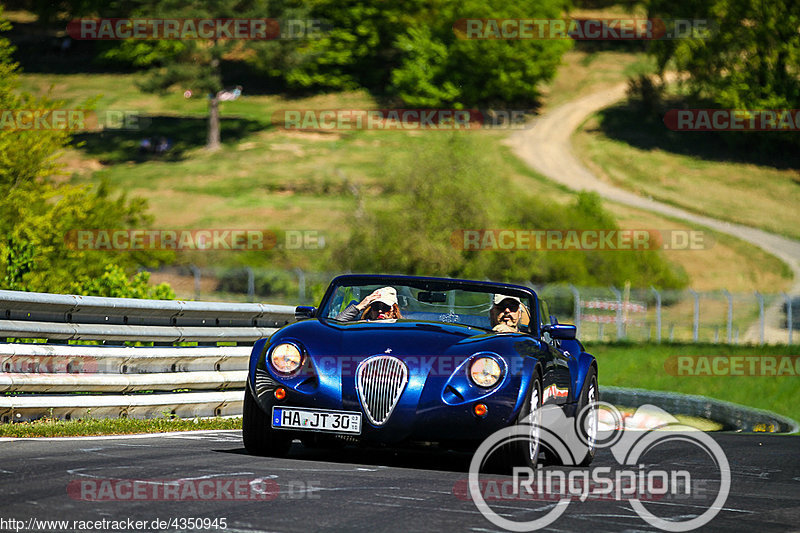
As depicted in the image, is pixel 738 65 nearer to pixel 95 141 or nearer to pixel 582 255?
pixel 582 255

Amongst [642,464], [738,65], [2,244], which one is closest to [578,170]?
[738,65]

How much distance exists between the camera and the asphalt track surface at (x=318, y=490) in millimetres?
5500

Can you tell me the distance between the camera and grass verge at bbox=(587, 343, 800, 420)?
20.9 metres

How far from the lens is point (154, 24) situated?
74188mm

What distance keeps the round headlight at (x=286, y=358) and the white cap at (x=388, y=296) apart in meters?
1.29

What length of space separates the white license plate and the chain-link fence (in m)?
21.1

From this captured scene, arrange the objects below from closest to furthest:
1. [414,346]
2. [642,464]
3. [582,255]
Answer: [414,346], [642,464], [582,255]

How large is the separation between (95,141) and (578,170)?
3279 centimetres

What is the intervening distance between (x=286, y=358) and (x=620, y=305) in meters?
24.1

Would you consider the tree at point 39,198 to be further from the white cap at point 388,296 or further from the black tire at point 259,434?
the black tire at point 259,434

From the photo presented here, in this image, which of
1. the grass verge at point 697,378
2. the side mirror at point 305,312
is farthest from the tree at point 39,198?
the grass verge at point 697,378

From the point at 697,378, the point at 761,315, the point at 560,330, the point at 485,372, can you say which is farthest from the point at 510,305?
the point at 761,315

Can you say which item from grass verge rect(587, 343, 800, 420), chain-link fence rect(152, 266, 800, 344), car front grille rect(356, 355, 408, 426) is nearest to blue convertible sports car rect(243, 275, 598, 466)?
car front grille rect(356, 355, 408, 426)

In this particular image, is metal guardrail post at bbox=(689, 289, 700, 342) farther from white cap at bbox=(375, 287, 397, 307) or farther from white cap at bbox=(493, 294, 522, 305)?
white cap at bbox=(375, 287, 397, 307)
